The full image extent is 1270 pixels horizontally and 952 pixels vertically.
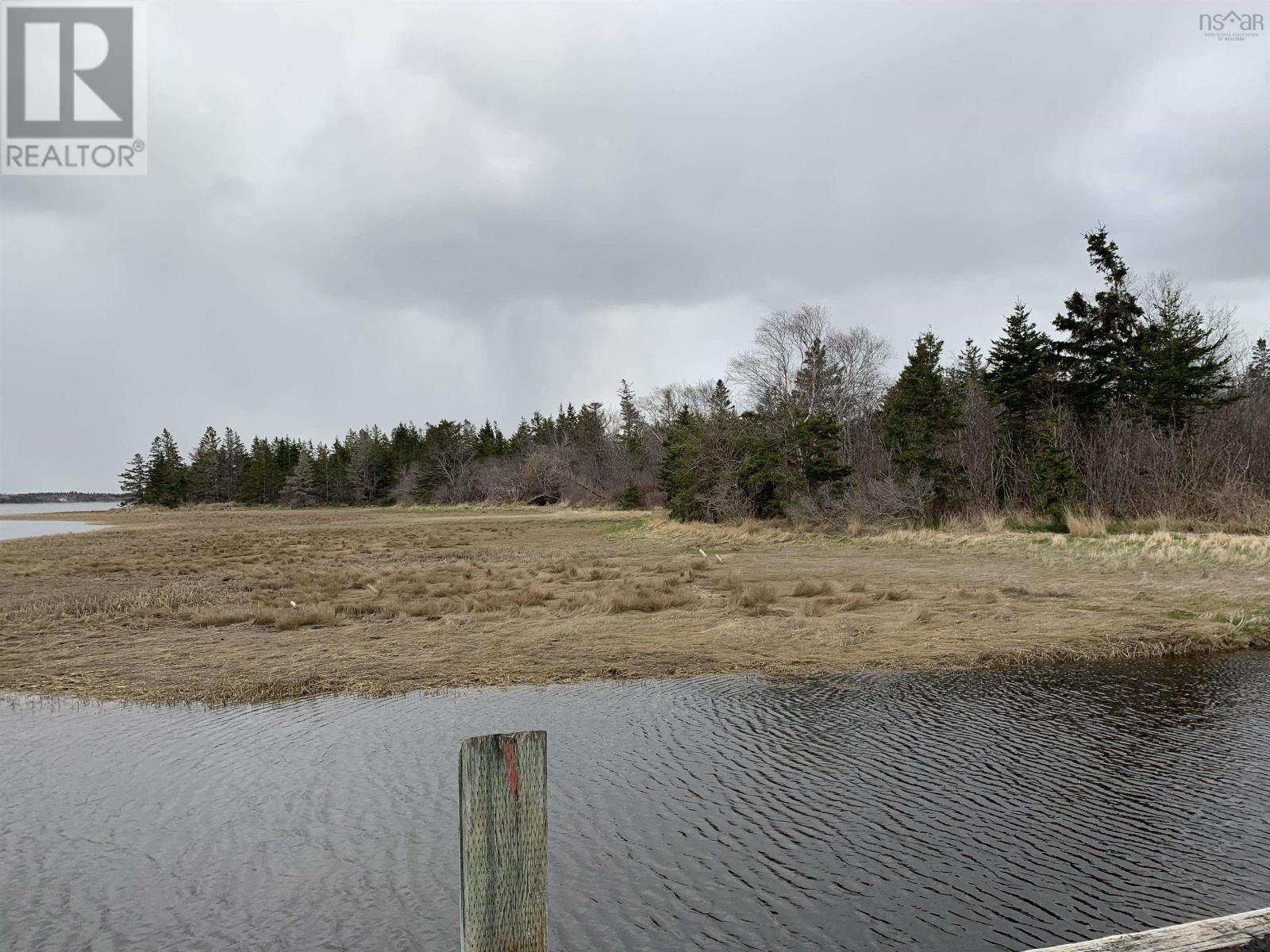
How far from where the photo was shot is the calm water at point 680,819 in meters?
4.59

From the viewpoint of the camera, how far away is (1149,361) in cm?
3328

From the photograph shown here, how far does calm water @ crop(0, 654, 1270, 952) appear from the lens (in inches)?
181

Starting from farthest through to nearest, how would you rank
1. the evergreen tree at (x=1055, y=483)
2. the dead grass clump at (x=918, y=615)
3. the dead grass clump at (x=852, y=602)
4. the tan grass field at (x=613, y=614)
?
the evergreen tree at (x=1055, y=483) → the dead grass clump at (x=852, y=602) → the dead grass clump at (x=918, y=615) → the tan grass field at (x=613, y=614)

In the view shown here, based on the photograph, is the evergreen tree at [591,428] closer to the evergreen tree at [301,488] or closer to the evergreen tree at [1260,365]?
the evergreen tree at [301,488]

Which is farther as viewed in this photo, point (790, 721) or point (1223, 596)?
point (1223, 596)

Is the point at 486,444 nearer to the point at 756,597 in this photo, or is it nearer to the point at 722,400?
the point at 722,400

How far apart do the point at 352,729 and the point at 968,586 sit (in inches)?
539

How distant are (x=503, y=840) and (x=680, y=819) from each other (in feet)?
11.2

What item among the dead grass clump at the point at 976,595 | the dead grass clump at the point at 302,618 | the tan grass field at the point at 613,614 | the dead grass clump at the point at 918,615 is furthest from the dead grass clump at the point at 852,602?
the dead grass clump at the point at 302,618

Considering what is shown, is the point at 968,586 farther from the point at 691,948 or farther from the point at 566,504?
the point at 566,504

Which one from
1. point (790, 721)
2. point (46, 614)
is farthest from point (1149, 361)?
point (46, 614)

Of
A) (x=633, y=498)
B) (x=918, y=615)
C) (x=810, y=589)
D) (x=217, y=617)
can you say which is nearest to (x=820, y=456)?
(x=810, y=589)

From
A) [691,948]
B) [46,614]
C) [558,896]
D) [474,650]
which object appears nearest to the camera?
[691,948]

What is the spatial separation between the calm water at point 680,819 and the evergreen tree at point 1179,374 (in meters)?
27.9
